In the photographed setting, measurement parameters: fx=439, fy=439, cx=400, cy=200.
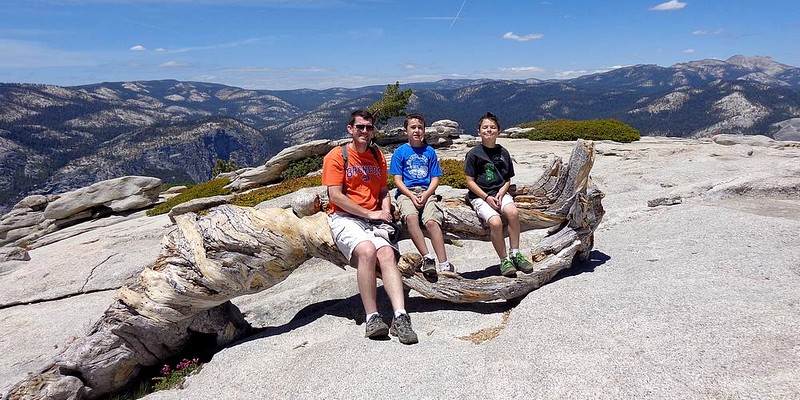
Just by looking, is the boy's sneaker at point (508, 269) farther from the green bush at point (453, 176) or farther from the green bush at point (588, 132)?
the green bush at point (588, 132)

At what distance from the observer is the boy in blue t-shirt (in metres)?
8.06

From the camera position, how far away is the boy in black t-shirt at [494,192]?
8195 mm

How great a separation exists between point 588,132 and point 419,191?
30378 millimetres

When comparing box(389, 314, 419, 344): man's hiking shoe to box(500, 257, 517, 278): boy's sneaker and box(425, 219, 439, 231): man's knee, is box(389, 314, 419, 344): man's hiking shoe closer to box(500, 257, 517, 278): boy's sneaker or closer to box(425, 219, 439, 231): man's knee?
box(425, 219, 439, 231): man's knee

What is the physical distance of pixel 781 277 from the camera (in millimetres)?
7258

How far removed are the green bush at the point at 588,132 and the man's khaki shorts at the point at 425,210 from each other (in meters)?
28.4

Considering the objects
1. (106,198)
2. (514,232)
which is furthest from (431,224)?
(106,198)

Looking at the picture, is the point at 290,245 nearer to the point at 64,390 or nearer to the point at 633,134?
the point at 64,390

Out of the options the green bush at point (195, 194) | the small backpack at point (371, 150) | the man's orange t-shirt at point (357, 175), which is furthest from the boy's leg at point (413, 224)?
the green bush at point (195, 194)

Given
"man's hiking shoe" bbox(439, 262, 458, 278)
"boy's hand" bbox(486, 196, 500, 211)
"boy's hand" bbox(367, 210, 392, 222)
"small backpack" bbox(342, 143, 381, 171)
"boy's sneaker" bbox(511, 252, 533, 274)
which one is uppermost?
"small backpack" bbox(342, 143, 381, 171)

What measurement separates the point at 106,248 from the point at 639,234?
57.1 feet

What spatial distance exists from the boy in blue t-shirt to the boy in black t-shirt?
0.77 m

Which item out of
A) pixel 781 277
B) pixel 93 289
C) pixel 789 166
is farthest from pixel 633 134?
pixel 93 289

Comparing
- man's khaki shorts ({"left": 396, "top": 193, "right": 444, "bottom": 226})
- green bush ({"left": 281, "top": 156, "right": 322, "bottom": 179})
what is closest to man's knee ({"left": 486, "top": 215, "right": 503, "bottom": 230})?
man's khaki shorts ({"left": 396, "top": 193, "right": 444, "bottom": 226})
